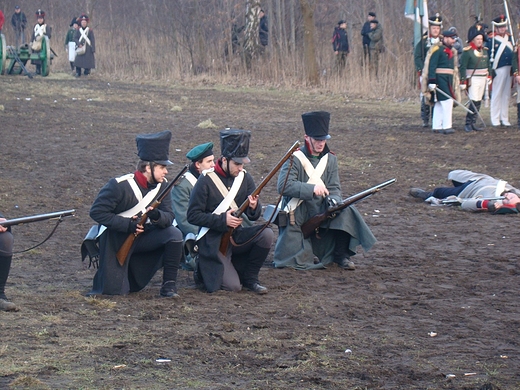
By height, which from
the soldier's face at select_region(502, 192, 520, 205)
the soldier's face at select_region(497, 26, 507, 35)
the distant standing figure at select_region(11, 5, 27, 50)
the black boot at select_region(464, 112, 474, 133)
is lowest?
the soldier's face at select_region(502, 192, 520, 205)

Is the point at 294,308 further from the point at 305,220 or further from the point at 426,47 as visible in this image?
the point at 426,47

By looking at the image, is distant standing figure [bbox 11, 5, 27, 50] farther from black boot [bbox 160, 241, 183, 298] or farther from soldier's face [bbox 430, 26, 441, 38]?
black boot [bbox 160, 241, 183, 298]

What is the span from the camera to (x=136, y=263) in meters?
7.02

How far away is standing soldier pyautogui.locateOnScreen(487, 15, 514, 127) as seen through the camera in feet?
55.8

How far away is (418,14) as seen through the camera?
18719 mm

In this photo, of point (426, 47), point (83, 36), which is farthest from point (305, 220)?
point (83, 36)

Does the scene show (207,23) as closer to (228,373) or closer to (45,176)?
(45,176)

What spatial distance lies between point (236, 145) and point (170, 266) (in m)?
1.10

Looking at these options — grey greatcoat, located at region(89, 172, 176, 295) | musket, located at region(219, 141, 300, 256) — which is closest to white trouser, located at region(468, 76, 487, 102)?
musket, located at region(219, 141, 300, 256)

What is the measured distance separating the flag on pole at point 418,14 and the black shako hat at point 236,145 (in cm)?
1204

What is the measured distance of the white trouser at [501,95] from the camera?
1714 centimetres

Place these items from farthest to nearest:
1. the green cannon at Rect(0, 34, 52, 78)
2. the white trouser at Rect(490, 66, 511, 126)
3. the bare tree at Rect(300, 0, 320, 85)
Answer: the green cannon at Rect(0, 34, 52, 78)
the bare tree at Rect(300, 0, 320, 85)
the white trouser at Rect(490, 66, 511, 126)

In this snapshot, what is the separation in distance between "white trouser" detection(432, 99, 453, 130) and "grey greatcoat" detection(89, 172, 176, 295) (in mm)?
10344

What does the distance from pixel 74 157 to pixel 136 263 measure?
23.0 feet
